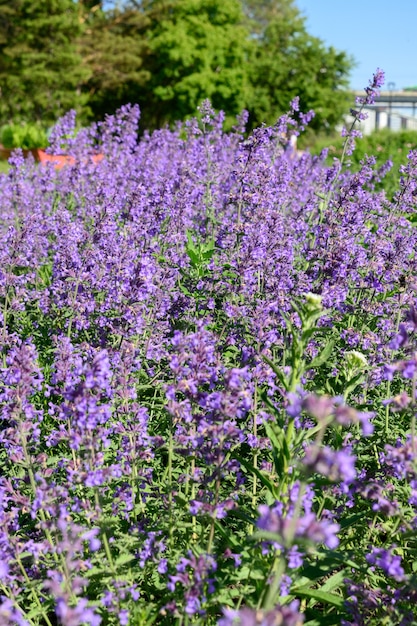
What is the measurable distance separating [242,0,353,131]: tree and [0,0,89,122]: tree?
10474mm

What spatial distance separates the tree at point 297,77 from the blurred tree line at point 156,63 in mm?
56

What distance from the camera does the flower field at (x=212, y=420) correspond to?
250 cm

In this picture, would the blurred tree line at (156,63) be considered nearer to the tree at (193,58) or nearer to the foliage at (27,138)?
the tree at (193,58)

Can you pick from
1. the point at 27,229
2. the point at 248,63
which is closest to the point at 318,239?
the point at 27,229

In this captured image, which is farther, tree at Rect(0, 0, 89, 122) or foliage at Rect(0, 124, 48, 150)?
tree at Rect(0, 0, 89, 122)

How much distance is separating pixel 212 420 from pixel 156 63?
123 ft

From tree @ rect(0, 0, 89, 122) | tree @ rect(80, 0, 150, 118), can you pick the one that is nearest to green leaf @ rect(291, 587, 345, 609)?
tree @ rect(0, 0, 89, 122)

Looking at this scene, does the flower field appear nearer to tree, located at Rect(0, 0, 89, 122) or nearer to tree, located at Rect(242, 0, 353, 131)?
tree, located at Rect(0, 0, 89, 122)

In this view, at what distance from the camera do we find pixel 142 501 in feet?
10.9

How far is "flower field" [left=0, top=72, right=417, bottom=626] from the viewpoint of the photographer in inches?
98.4

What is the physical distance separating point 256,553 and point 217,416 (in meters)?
0.59

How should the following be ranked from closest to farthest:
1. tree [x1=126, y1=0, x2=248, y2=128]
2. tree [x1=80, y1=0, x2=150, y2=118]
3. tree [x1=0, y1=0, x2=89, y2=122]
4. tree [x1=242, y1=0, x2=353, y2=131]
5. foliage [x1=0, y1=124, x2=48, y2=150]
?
1. foliage [x1=0, y1=124, x2=48, y2=150]
2. tree [x1=0, y1=0, x2=89, y2=122]
3. tree [x1=126, y1=0, x2=248, y2=128]
4. tree [x1=80, y1=0, x2=150, y2=118]
5. tree [x1=242, y1=0, x2=353, y2=131]

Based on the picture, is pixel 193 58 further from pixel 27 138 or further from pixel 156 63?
pixel 27 138

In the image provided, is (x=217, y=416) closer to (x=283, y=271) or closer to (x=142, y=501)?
(x=142, y=501)
